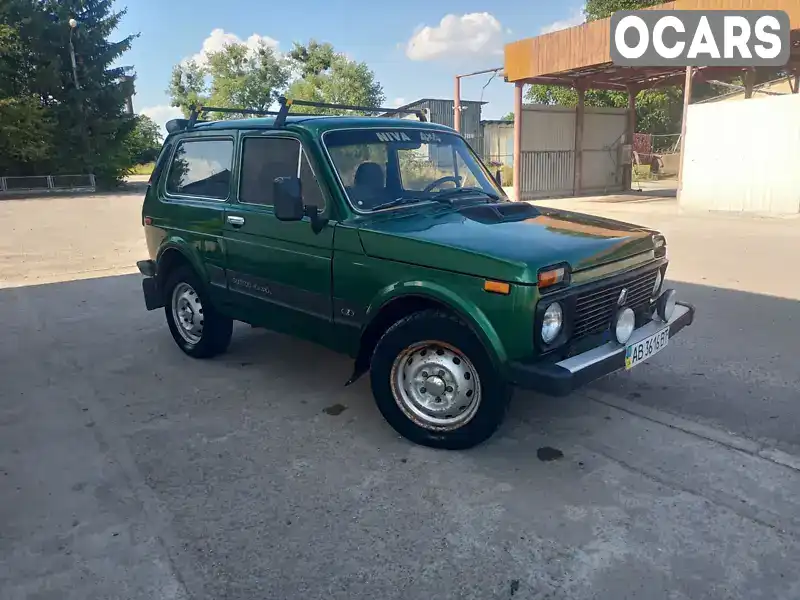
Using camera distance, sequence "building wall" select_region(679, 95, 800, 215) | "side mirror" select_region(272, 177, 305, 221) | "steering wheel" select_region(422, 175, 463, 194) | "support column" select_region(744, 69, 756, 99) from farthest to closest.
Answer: "support column" select_region(744, 69, 756, 99)
"building wall" select_region(679, 95, 800, 215)
"steering wheel" select_region(422, 175, 463, 194)
"side mirror" select_region(272, 177, 305, 221)

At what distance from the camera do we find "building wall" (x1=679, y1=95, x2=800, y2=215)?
1473 cm

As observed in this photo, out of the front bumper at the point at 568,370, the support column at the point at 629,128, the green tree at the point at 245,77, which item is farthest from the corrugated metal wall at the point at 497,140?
the green tree at the point at 245,77

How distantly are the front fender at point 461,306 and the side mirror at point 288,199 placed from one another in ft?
2.59

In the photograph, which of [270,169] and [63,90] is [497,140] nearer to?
[63,90]

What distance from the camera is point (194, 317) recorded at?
5.70m

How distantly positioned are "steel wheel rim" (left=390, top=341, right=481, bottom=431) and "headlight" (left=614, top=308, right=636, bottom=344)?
0.89 meters

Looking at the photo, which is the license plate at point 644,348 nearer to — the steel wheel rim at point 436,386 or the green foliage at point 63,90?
the steel wheel rim at point 436,386

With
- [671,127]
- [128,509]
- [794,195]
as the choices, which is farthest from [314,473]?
[671,127]

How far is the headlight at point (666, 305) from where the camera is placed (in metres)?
4.29

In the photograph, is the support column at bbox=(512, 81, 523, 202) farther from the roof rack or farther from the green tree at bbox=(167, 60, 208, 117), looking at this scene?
the green tree at bbox=(167, 60, 208, 117)

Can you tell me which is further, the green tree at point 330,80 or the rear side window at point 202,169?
the green tree at point 330,80

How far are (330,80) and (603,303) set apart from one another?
5622 centimetres

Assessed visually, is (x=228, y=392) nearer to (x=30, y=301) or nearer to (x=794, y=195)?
(x=30, y=301)
